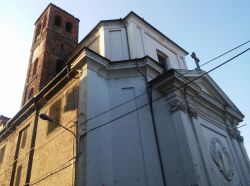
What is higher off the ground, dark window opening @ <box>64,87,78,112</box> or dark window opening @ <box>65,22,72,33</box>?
dark window opening @ <box>65,22,72,33</box>

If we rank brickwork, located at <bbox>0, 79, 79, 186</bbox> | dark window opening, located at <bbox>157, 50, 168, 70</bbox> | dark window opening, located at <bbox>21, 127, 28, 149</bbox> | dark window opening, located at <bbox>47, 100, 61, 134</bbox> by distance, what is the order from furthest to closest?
dark window opening, located at <bbox>157, 50, 168, 70</bbox> → dark window opening, located at <bbox>21, 127, 28, 149</bbox> → dark window opening, located at <bbox>47, 100, 61, 134</bbox> → brickwork, located at <bbox>0, 79, 79, 186</bbox>

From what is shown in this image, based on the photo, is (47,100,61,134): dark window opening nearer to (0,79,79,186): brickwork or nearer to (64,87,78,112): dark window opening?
(0,79,79,186): brickwork

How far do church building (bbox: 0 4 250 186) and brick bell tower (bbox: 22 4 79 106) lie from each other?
53.4 inches

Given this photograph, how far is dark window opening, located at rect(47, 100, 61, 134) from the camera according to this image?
1245 cm

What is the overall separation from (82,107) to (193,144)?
4.42 m

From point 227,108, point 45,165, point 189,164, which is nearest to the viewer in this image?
point 189,164

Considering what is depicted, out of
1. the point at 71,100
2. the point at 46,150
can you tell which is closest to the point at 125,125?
the point at 71,100

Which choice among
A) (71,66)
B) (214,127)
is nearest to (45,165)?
(71,66)

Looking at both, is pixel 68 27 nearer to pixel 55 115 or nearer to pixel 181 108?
pixel 55 115

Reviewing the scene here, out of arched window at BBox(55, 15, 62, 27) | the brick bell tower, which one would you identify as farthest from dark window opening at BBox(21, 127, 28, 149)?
arched window at BBox(55, 15, 62, 27)

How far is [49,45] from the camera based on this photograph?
63.0ft

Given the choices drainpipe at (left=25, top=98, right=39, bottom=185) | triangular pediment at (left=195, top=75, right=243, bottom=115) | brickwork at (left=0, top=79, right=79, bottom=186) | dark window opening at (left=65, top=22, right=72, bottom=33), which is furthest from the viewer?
dark window opening at (left=65, top=22, right=72, bottom=33)

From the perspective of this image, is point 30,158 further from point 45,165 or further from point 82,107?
point 82,107

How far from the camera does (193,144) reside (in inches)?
435
